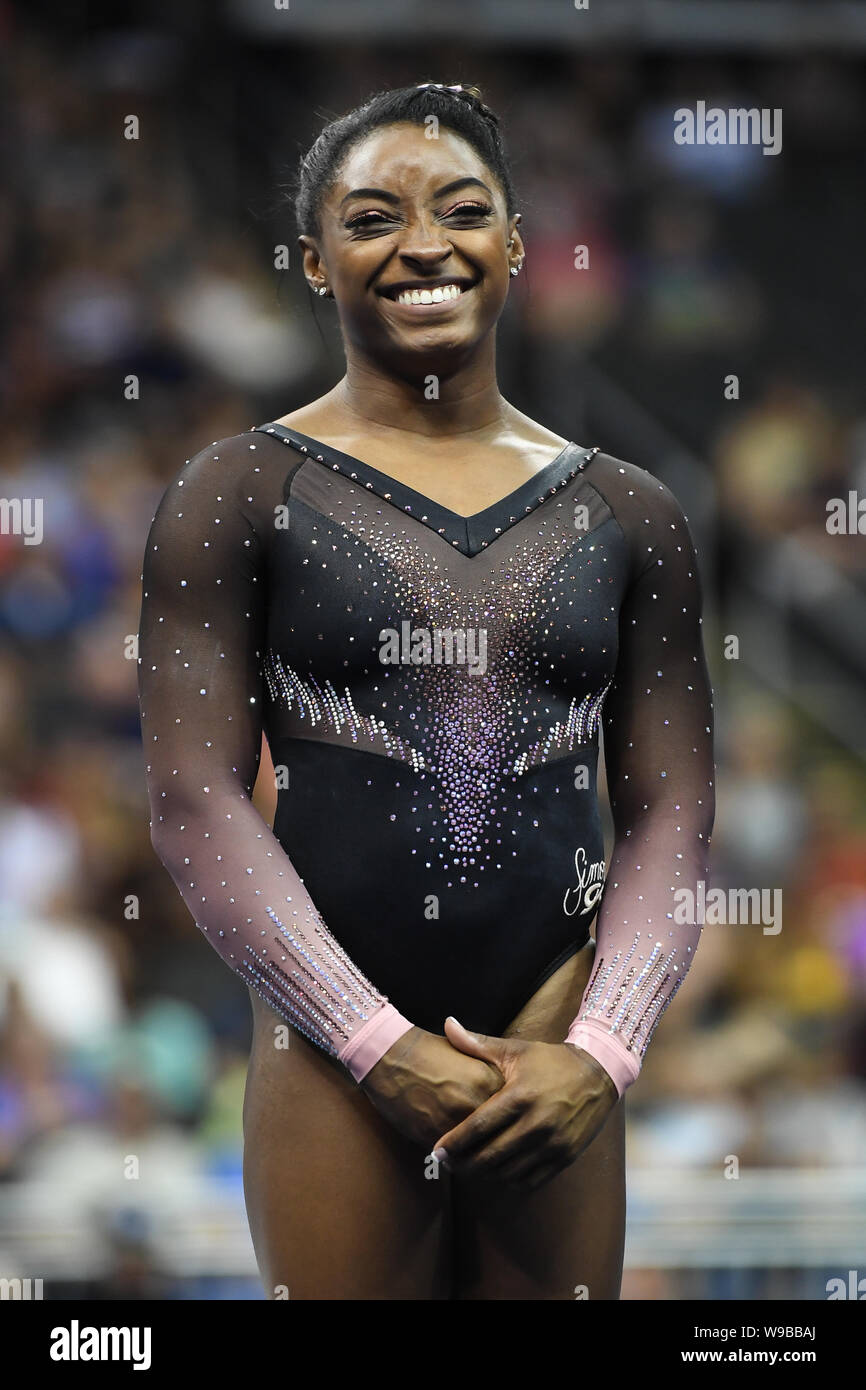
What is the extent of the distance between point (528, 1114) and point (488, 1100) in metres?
0.04

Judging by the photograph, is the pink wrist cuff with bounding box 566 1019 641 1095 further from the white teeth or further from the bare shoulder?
the white teeth

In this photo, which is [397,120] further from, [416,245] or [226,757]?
[226,757]

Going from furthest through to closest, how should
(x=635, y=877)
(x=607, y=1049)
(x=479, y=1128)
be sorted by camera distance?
→ (x=635, y=877)
(x=607, y=1049)
(x=479, y=1128)

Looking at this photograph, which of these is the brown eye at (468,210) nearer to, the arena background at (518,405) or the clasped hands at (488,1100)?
the clasped hands at (488,1100)

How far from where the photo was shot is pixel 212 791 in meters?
1.80

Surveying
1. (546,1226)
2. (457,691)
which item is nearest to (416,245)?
(457,691)

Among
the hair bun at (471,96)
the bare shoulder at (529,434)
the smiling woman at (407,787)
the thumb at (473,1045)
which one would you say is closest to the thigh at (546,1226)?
the smiling woman at (407,787)

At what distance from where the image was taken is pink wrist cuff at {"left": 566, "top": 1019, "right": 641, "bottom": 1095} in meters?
1.78

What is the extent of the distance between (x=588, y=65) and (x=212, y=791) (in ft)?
12.6

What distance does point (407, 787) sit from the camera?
5.95 ft

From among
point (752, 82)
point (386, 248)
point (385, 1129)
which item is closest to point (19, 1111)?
point (385, 1129)

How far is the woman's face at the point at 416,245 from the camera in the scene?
187 centimetres
